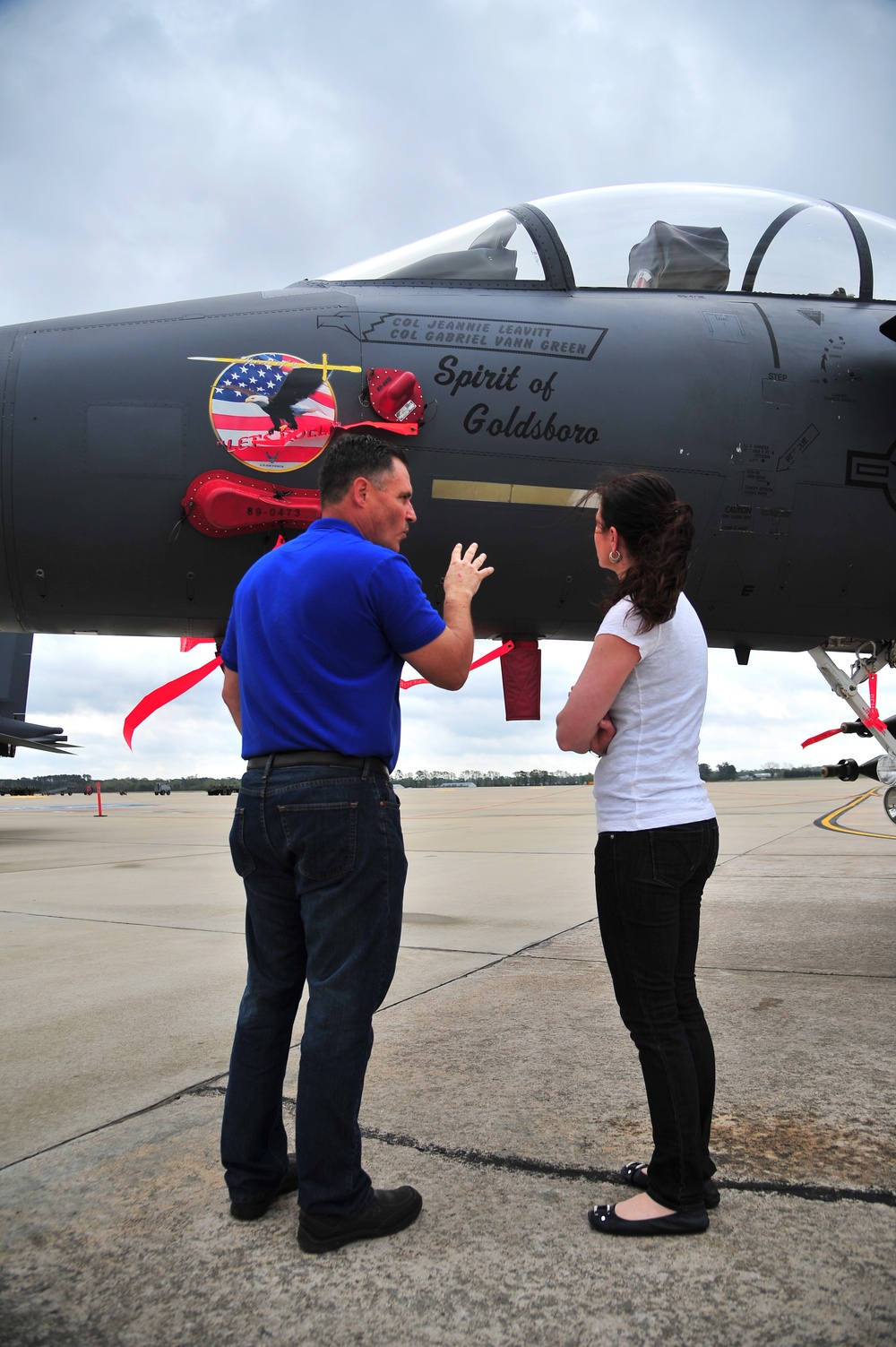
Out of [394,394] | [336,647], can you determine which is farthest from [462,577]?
[394,394]

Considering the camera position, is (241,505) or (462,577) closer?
(462,577)

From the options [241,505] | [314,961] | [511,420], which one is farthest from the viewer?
[511,420]

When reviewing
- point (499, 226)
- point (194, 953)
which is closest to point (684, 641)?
point (499, 226)

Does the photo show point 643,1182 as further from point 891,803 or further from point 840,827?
point 840,827

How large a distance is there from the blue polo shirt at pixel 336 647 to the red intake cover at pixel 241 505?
1.29 metres

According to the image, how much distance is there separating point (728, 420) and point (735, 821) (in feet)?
49.3

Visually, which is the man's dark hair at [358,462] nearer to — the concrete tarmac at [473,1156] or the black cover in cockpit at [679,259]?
the concrete tarmac at [473,1156]

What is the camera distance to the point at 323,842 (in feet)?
6.42

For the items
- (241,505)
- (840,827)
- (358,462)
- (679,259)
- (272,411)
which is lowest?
(840,827)

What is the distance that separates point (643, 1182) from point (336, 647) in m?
1.39

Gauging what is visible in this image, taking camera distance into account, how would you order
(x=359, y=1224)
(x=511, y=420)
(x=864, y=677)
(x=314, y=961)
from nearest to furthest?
(x=359, y=1224) → (x=314, y=961) → (x=511, y=420) → (x=864, y=677)

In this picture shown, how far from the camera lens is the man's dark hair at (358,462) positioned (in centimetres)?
222

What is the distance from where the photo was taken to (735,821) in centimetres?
1766

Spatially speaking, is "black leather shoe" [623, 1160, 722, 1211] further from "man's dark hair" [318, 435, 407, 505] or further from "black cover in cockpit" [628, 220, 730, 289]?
"black cover in cockpit" [628, 220, 730, 289]
